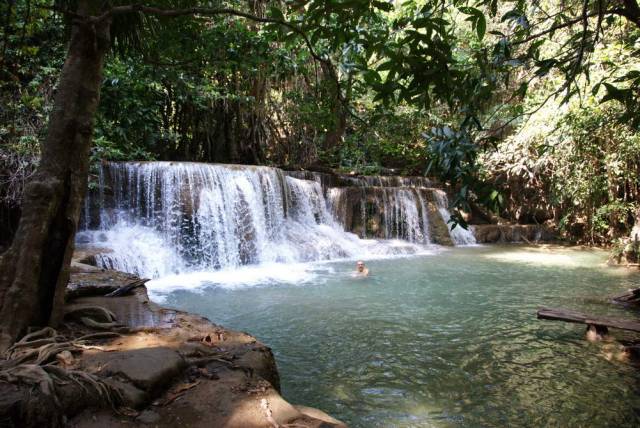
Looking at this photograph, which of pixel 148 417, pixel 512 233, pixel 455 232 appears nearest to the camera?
pixel 148 417

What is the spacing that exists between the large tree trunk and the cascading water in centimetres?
481

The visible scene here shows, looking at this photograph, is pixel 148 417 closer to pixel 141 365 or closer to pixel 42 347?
pixel 141 365

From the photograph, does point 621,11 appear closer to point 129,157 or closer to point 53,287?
point 53,287

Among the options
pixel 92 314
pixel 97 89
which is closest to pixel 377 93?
pixel 97 89

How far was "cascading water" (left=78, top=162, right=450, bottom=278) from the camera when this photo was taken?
915 cm

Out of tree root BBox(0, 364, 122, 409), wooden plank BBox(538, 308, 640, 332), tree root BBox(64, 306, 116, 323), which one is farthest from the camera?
wooden plank BBox(538, 308, 640, 332)

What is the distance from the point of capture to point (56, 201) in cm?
316

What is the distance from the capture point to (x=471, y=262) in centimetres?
1072

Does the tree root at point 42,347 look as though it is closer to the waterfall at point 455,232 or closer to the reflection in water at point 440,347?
the reflection in water at point 440,347

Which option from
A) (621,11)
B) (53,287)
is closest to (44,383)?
(53,287)

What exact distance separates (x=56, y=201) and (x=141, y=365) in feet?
4.40

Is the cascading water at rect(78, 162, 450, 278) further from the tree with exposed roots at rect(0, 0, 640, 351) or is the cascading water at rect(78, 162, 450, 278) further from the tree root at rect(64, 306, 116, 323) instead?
the tree with exposed roots at rect(0, 0, 640, 351)

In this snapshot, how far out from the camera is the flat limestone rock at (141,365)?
253cm

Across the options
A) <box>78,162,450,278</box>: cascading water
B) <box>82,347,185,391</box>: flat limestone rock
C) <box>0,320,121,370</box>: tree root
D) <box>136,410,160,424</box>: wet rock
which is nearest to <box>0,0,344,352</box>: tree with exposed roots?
<box>0,320,121,370</box>: tree root
